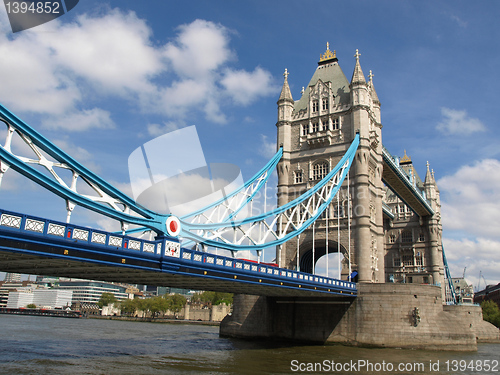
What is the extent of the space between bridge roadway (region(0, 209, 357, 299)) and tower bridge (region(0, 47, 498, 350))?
0.05m

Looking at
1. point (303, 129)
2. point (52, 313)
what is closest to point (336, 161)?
point (303, 129)

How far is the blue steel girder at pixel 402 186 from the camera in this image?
5178 centimetres

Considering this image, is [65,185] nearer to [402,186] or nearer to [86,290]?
[402,186]

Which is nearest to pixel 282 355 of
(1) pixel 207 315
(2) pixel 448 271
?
(2) pixel 448 271

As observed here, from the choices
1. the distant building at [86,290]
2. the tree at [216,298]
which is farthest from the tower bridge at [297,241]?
the distant building at [86,290]

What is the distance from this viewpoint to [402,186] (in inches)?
2311

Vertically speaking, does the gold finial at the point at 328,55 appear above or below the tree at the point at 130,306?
above

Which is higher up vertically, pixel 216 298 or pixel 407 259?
pixel 407 259

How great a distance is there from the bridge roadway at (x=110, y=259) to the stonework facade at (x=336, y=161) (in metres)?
13.7

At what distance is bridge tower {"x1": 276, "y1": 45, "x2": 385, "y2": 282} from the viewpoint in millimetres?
40594

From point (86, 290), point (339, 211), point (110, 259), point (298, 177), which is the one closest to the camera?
point (110, 259)

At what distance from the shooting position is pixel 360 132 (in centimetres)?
4206

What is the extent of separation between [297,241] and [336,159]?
10618 mm

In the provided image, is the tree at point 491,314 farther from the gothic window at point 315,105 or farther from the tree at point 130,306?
the tree at point 130,306
